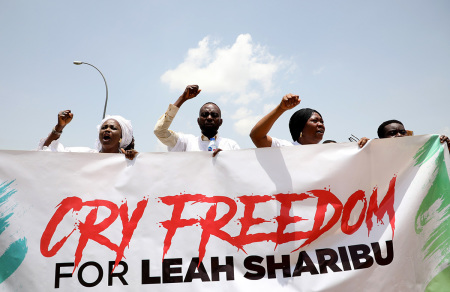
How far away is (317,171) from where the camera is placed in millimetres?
3141

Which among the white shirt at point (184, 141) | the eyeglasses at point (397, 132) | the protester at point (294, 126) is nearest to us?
the protester at point (294, 126)

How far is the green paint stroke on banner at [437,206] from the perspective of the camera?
9.23ft

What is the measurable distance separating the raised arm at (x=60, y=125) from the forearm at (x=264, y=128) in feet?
6.65

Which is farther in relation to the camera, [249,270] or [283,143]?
[283,143]

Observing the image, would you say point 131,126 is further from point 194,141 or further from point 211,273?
point 211,273

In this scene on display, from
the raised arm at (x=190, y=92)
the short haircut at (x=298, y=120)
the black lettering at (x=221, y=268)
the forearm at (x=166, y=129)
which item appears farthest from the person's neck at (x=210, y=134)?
the black lettering at (x=221, y=268)

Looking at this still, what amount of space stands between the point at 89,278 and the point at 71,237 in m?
0.37

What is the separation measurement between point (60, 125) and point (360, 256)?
3.19 metres

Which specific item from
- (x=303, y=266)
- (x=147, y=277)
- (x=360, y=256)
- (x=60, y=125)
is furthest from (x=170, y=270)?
(x=60, y=125)

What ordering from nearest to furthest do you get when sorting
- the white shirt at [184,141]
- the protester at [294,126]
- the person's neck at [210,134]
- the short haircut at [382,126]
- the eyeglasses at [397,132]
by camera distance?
the protester at [294,126]
the eyeglasses at [397,132]
the short haircut at [382,126]
the white shirt at [184,141]
the person's neck at [210,134]

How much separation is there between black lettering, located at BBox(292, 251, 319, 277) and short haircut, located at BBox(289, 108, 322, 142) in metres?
1.25

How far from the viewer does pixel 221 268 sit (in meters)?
2.92

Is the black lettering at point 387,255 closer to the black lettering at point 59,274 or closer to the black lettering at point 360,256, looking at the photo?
the black lettering at point 360,256

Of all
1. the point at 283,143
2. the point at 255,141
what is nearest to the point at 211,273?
the point at 255,141
